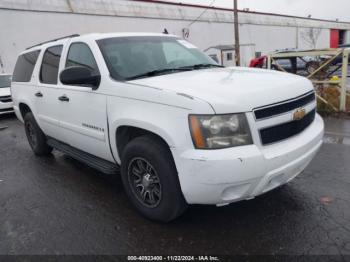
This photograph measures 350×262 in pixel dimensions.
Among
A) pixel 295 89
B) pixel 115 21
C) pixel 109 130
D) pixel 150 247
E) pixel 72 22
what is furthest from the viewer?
pixel 115 21

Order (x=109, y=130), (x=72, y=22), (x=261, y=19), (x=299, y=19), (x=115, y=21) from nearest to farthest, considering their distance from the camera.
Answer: (x=109, y=130)
(x=72, y=22)
(x=115, y=21)
(x=261, y=19)
(x=299, y=19)

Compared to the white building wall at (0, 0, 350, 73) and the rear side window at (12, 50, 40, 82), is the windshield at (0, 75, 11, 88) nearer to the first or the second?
the white building wall at (0, 0, 350, 73)

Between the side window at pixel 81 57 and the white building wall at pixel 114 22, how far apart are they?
1550cm

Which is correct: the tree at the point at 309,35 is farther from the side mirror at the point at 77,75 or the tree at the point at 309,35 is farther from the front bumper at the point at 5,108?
the side mirror at the point at 77,75

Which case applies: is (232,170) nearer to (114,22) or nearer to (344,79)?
(344,79)

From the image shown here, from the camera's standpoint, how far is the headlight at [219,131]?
243cm

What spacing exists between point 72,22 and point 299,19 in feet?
103

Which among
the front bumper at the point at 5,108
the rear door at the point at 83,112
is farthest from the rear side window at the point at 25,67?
the front bumper at the point at 5,108

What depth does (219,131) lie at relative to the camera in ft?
8.02

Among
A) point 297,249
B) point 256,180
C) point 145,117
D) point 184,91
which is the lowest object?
point 297,249

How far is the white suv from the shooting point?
2432mm

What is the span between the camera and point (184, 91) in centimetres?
258

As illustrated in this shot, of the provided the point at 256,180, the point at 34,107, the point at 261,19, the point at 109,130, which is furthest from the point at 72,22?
the point at 261,19

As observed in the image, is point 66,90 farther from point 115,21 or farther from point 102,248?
point 115,21
